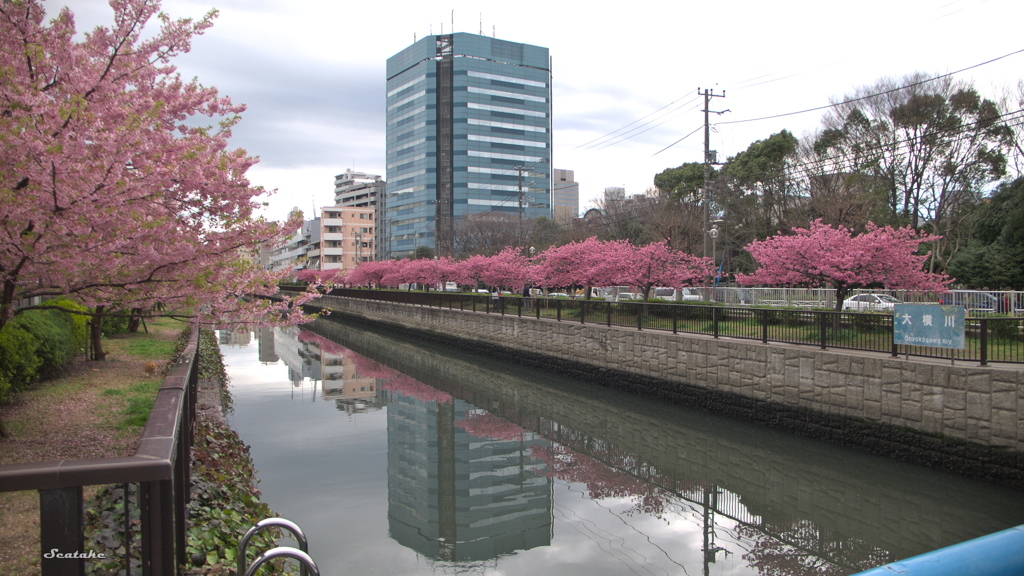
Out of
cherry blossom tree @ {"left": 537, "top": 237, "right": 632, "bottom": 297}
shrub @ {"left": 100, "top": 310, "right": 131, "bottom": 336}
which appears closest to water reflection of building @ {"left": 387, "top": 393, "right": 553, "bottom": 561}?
shrub @ {"left": 100, "top": 310, "right": 131, "bottom": 336}

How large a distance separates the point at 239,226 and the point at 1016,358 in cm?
1108

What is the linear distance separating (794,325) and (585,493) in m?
6.07

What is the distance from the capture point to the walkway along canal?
9547 mm

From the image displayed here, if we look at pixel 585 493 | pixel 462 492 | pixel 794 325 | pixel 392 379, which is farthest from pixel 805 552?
pixel 392 379

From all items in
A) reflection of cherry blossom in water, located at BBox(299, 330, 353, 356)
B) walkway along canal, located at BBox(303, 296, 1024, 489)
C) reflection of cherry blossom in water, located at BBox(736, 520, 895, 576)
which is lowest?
reflection of cherry blossom in water, located at BBox(299, 330, 353, 356)

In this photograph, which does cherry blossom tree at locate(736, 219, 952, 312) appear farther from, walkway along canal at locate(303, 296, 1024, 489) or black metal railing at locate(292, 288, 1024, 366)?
walkway along canal at locate(303, 296, 1024, 489)

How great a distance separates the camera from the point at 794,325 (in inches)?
532

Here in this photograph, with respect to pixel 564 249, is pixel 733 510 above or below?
below

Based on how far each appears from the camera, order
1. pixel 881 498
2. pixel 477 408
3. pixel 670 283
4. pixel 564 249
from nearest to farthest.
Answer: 1. pixel 881 498
2. pixel 477 408
3. pixel 670 283
4. pixel 564 249

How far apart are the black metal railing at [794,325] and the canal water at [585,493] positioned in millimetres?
1966

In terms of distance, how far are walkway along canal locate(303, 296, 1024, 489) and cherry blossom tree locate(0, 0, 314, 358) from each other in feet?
31.9

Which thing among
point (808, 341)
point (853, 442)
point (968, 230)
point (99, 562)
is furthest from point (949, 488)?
point (968, 230)

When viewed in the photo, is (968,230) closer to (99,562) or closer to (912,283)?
(912,283)

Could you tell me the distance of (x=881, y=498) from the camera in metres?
9.49
